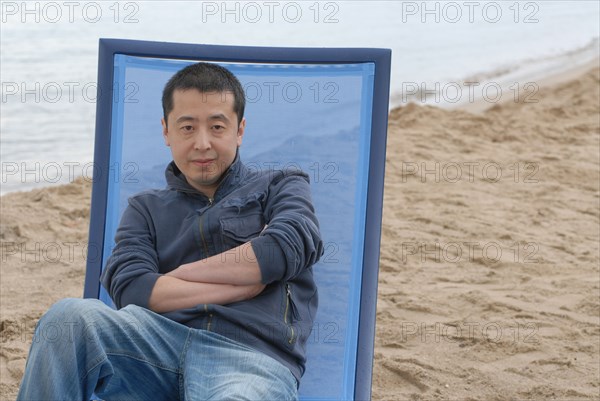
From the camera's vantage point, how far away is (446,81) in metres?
9.15

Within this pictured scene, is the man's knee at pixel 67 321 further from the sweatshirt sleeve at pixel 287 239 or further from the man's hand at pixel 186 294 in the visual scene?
the sweatshirt sleeve at pixel 287 239

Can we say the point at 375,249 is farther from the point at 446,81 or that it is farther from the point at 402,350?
the point at 446,81

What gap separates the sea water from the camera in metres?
7.10

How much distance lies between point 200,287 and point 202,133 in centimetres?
42

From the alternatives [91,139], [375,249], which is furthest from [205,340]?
[91,139]

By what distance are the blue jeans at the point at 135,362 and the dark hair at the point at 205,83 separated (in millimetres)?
631

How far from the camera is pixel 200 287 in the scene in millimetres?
2432

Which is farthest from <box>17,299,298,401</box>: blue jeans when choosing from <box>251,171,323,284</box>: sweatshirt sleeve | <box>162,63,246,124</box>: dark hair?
<box>162,63,246,124</box>: dark hair

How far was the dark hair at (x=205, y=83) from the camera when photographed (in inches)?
102
